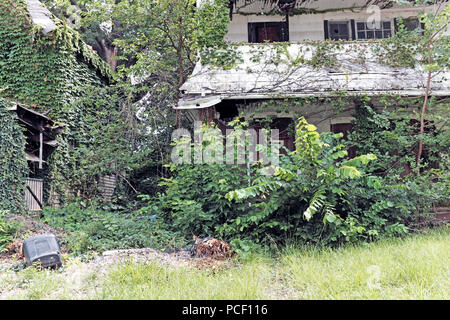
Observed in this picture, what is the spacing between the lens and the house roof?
8703 millimetres

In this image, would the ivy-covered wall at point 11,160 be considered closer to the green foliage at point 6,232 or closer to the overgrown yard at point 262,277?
the green foliage at point 6,232

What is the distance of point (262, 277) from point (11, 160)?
7.00m

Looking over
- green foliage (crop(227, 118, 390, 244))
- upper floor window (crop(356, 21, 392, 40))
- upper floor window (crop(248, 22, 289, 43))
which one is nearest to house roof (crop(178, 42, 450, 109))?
upper floor window (crop(248, 22, 289, 43))

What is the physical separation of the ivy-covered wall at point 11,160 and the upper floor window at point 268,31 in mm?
6910

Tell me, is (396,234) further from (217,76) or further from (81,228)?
(81,228)

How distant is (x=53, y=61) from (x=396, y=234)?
10359 millimetres

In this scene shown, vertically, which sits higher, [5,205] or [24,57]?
[24,57]

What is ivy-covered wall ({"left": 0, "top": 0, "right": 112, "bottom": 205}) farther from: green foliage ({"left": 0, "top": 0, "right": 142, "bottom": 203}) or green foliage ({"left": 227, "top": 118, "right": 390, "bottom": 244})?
green foliage ({"left": 227, "top": 118, "right": 390, "bottom": 244})

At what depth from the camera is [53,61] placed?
10750 mm

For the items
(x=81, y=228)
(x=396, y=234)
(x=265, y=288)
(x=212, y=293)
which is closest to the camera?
(x=212, y=293)

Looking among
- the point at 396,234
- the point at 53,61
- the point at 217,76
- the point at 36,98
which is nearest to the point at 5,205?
the point at 36,98

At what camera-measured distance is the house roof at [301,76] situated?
8.70 metres

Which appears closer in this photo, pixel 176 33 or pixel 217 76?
pixel 217 76

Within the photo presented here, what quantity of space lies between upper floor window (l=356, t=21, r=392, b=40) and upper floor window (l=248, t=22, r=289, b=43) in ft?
7.42
